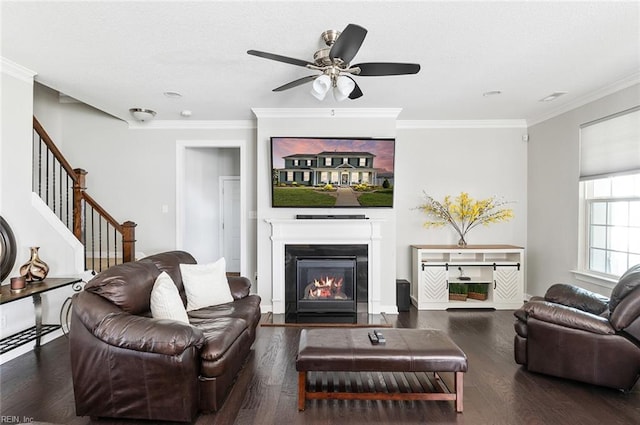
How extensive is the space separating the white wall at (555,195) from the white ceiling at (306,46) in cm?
25

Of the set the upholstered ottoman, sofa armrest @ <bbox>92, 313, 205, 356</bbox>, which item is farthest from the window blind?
sofa armrest @ <bbox>92, 313, 205, 356</bbox>

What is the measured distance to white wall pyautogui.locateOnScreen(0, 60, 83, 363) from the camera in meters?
3.16

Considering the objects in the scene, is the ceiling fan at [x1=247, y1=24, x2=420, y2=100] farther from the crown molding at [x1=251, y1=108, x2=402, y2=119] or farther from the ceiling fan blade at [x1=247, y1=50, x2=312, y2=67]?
the crown molding at [x1=251, y1=108, x2=402, y2=119]

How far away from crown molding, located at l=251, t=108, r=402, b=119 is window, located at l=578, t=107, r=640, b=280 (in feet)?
7.50

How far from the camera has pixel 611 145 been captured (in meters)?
3.75

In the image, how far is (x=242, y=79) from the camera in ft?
11.4

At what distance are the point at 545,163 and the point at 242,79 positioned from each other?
417 cm

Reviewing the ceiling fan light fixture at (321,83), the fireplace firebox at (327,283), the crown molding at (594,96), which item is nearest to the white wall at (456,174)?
the crown molding at (594,96)

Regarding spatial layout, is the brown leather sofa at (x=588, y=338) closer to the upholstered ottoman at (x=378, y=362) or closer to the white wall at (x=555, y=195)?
the upholstered ottoman at (x=378, y=362)

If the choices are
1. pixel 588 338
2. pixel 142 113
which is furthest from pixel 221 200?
pixel 588 338

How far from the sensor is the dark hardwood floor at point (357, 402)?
225cm

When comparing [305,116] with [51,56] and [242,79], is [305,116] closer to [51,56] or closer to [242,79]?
[242,79]

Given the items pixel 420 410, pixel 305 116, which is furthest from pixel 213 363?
pixel 305 116

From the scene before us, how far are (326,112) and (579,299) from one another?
3.38 meters
